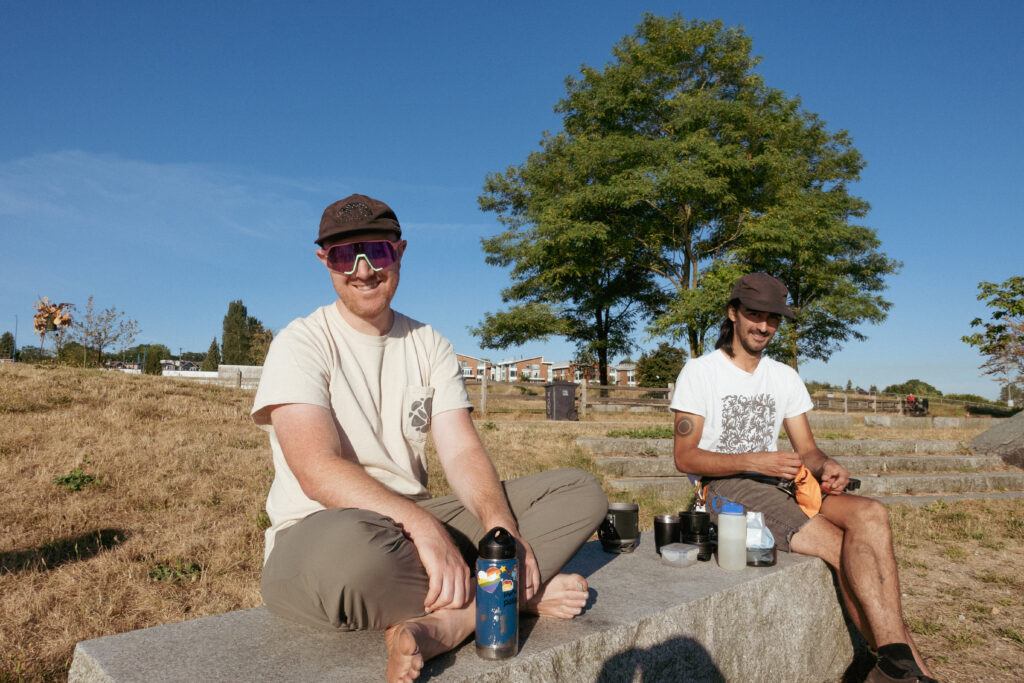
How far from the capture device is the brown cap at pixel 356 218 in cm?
213

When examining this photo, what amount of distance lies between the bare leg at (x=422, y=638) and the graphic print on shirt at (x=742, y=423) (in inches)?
76.3

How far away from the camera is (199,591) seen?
3592 mm

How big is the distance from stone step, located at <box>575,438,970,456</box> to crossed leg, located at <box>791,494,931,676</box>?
237 inches

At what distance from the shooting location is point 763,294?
10.5ft

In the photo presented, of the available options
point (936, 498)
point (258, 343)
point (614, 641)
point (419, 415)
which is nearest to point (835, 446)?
point (936, 498)

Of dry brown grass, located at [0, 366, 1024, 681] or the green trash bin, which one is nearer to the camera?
dry brown grass, located at [0, 366, 1024, 681]

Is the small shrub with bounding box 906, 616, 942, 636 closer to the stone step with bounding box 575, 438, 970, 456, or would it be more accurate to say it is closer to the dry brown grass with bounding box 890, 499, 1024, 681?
the dry brown grass with bounding box 890, 499, 1024, 681

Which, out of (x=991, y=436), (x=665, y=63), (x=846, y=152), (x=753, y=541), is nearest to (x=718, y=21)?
(x=665, y=63)

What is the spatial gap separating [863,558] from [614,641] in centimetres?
144

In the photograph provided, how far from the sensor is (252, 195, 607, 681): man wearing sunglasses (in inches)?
66.2

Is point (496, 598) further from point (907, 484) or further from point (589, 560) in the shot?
point (907, 484)

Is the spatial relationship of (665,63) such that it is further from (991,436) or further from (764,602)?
(764,602)

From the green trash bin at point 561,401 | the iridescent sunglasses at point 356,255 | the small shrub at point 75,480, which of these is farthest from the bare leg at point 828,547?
the green trash bin at point 561,401

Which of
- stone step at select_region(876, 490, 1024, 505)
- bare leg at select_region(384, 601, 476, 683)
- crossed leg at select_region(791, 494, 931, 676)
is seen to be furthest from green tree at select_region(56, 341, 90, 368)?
stone step at select_region(876, 490, 1024, 505)
